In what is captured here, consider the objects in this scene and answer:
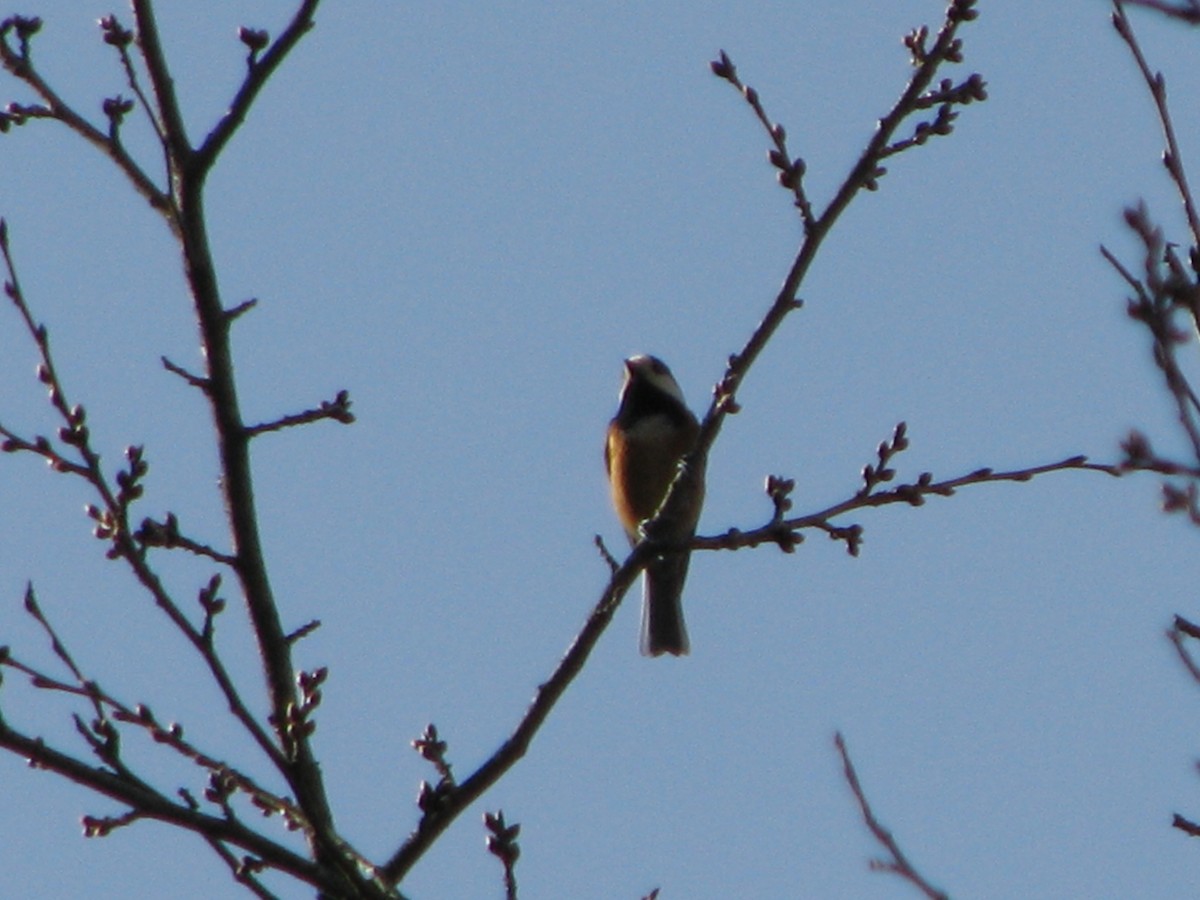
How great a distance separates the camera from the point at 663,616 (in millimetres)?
9539

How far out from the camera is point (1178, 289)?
2367 mm

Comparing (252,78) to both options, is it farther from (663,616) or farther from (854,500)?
(663,616)

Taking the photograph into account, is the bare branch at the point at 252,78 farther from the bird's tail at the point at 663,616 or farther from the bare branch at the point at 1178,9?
the bird's tail at the point at 663,616

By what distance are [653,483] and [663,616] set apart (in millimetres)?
612

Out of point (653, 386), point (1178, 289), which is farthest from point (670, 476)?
point (1178, 289)

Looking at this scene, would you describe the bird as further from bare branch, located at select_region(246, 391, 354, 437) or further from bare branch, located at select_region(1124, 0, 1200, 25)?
bare branch, located at select_region(1124, 0, 1200, 25)

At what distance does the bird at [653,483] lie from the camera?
9391 millimetres

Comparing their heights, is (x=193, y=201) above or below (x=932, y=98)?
below

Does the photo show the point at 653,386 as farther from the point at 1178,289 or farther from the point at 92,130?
the point at 1178,289

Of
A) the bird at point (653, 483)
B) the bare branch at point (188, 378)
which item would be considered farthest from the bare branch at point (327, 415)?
the bird at point (653, 483)

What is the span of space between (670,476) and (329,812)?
5.86 m

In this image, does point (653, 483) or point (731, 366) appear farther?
point (653, 483)

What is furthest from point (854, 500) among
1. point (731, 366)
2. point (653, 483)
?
point (653, 483)

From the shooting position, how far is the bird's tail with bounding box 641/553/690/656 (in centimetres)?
952
